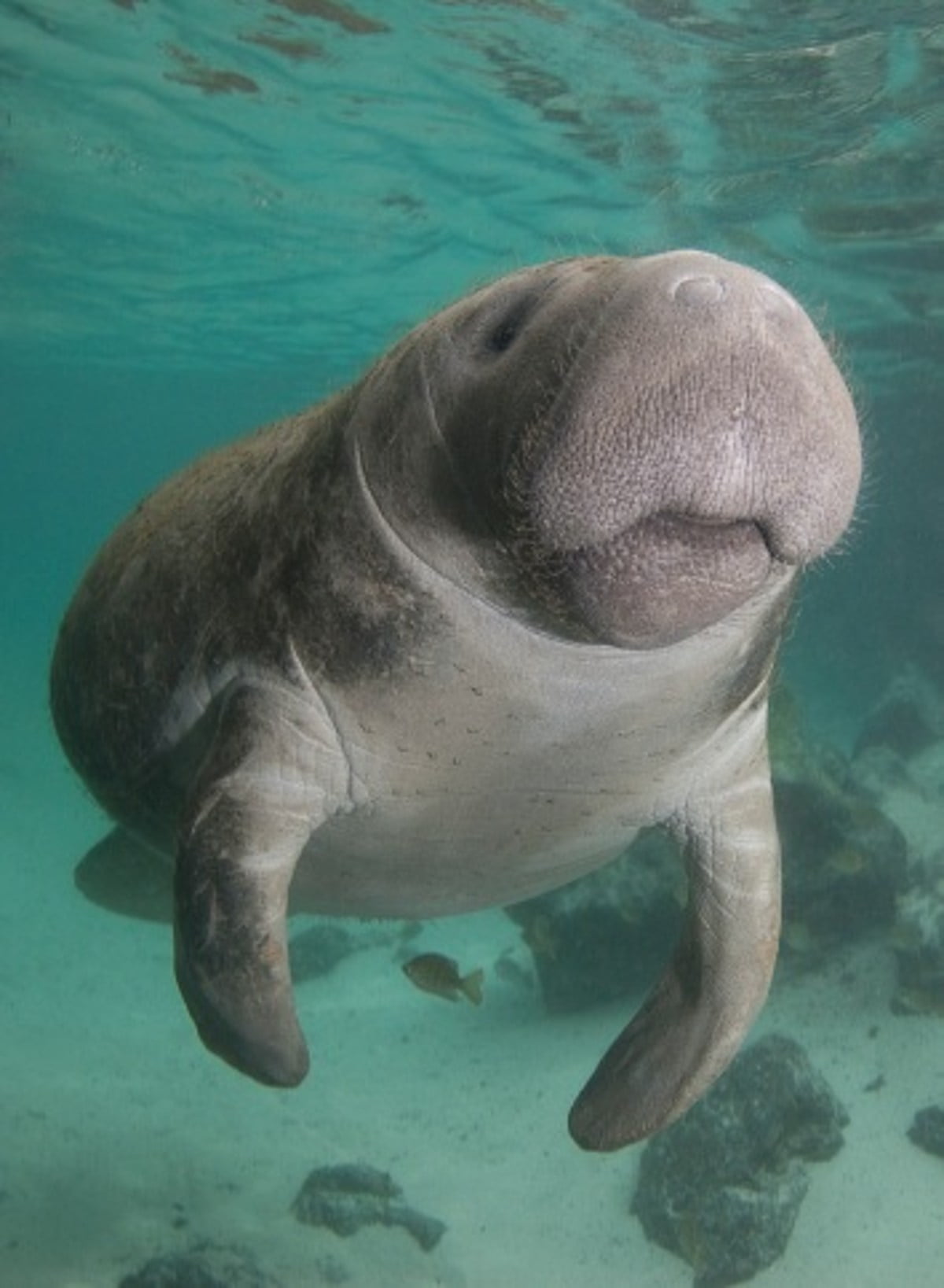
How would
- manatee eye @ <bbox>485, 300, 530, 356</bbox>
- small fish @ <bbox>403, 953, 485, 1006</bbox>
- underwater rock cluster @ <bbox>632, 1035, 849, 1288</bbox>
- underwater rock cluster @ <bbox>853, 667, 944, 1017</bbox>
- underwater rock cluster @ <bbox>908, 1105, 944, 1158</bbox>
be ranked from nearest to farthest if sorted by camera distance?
A: manatee eye @ <bbox>485, 300, 530, 356</bbox>, small fish @ <bbox>403, 953, 485, 1006</bbox>, underwater rock cluster @ <bbox>632, 1035, 849, 1288</bbox>, underwater rock cluster @ <bbox>908, 1105, 944, 1158</bbox>, underwater rock cluster @ <bbox>853, 667, 944, 1017</bbox>

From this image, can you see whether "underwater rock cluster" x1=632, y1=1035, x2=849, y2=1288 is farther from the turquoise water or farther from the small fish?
the small fish

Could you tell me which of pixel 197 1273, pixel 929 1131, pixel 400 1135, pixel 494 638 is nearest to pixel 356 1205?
pixel 400 1135

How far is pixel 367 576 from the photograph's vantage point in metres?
2.77

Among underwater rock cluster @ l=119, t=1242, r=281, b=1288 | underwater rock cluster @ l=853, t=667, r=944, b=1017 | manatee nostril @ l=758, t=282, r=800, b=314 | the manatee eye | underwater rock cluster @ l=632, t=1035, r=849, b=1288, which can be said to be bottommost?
underwater rock cluster @ l=853, t=667, r=944, b=1017

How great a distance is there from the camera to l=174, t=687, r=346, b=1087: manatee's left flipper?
3006 millimetres

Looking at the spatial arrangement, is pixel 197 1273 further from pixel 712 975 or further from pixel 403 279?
pixel 403 279

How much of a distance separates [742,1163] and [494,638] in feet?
18.7

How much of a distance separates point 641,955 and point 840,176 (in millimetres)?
11283

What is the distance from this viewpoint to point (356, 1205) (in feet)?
24.1

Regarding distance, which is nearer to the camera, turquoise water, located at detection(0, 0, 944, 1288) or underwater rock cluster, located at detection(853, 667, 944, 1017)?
turquoise water, located at detection(0, 0, 944, 1288)

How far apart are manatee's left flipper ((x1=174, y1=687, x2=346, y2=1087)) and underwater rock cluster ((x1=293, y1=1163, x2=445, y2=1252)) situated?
15.4 ft

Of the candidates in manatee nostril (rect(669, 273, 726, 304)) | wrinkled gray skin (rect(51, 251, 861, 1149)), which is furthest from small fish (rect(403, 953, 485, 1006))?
manatee nostril (rect(669, 273, 726, 304))

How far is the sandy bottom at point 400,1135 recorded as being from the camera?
6.88 metres

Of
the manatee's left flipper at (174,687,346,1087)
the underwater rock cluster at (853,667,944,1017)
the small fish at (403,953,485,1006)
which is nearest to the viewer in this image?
the manatee's left flipper at (174,687,346,1087)
